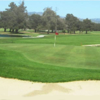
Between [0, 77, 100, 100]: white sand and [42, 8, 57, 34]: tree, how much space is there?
80.7 meters

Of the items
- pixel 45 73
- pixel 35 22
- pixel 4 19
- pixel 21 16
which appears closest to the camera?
pixel 45 73

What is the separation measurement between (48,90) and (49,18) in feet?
279

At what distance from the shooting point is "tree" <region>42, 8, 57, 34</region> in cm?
9025

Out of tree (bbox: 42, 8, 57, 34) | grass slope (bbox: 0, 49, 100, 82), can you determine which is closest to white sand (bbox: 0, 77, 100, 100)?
grass slope (bbox: 0, 49, 100, 82)

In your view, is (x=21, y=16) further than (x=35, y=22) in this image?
No

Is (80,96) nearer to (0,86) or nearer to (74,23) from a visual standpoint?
(0,86)

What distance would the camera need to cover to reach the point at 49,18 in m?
91.4

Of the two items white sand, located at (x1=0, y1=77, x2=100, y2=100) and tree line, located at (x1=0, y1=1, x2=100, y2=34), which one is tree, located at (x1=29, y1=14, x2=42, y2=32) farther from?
white sand, located at (x1=0, y1=77, x2=100, y2=100)

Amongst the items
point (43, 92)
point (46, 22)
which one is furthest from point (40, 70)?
point (46, 22)

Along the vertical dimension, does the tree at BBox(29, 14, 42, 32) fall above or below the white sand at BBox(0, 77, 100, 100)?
above

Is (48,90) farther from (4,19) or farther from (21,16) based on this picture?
(4,19)

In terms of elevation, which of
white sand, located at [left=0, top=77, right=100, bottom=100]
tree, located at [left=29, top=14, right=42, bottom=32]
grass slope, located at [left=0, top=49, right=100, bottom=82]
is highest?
tree, located at [left=29, top=14, right=42, bottom=32]

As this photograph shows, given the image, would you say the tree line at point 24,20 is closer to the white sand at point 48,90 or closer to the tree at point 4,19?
the tree at point 4,19

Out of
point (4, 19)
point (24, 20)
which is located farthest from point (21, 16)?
point (4, 19)
